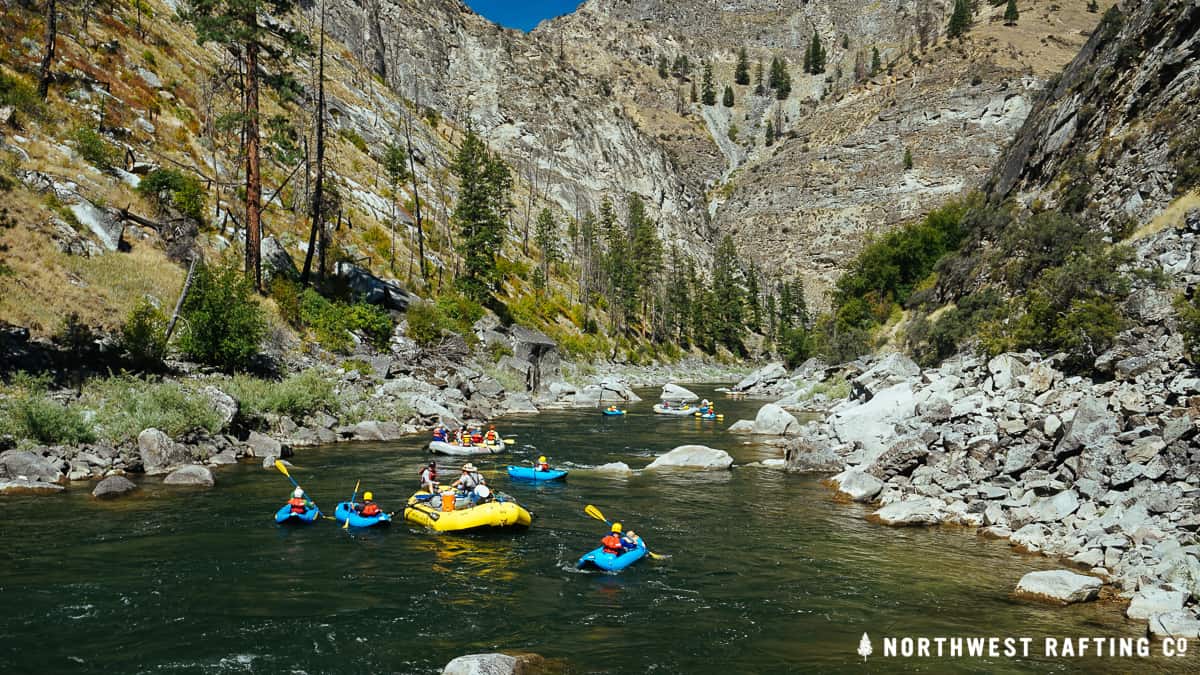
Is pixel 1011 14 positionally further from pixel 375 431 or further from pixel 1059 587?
pixel 1059 587

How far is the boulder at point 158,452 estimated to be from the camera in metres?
18.7

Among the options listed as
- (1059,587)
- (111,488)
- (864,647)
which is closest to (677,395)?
(111,488)

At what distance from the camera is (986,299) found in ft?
105

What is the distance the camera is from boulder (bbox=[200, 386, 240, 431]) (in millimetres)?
22181

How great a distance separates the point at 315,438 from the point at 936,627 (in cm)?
2208

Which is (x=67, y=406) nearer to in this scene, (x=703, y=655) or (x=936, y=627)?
(x=703, y=655)

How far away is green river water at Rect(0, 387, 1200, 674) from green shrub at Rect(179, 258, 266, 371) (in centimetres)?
1093

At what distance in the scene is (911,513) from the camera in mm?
15758

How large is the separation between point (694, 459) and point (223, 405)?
16.5m

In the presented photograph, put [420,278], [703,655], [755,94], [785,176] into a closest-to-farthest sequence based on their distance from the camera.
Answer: [703,655]
[420,278]
[785,176]
[755,94]

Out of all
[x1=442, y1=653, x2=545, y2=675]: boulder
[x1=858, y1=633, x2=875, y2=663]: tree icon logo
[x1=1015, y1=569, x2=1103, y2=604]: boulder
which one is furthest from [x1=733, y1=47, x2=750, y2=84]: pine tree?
→ [x1=442, y1=653, x2=545, y2=675]: boulder

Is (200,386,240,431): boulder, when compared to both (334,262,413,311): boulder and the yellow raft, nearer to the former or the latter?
the yellow raft

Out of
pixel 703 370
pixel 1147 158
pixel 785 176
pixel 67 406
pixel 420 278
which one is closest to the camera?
pixel 67 406

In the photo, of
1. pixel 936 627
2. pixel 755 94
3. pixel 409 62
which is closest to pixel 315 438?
pixel 936 627
